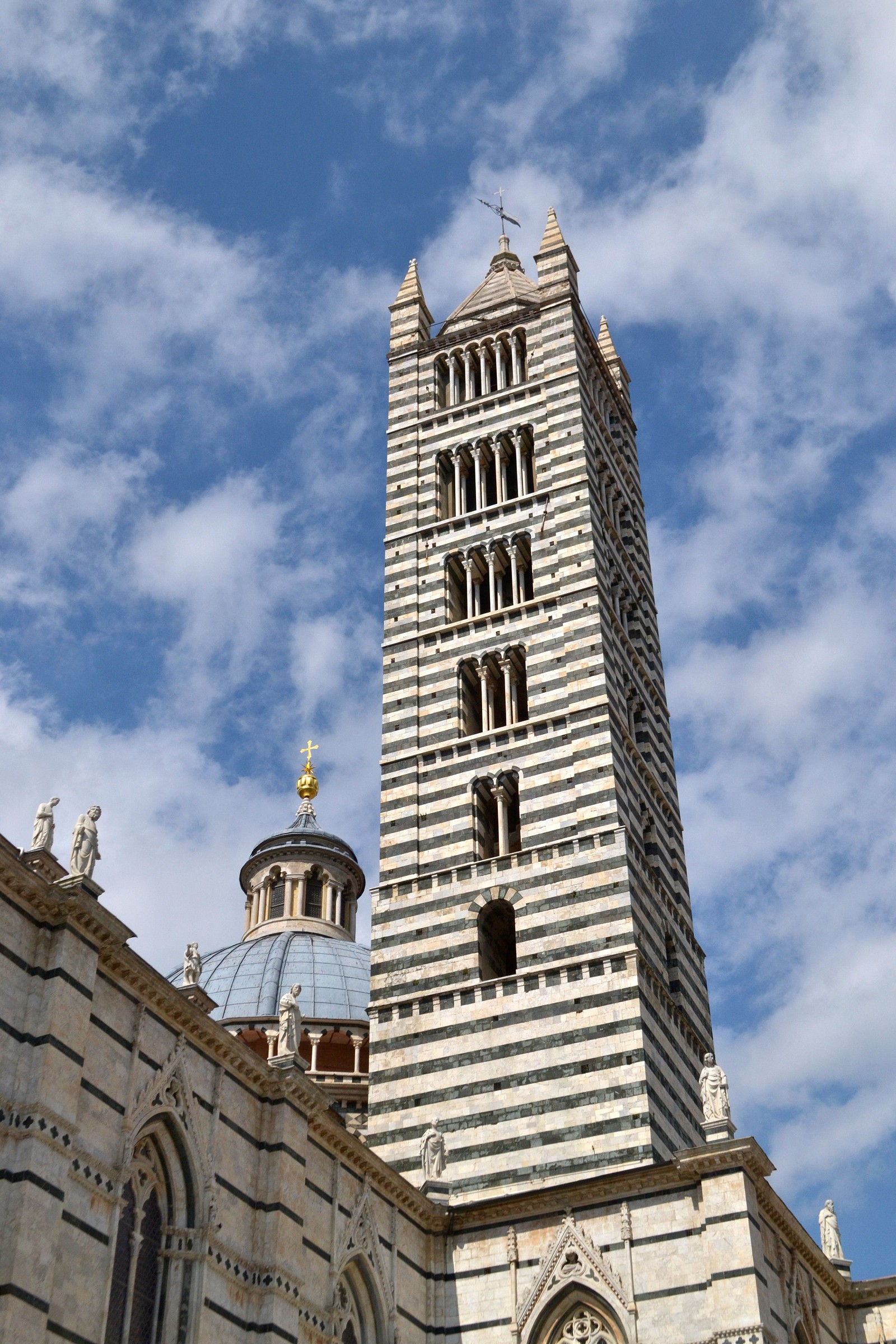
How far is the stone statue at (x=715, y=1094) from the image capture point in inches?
863

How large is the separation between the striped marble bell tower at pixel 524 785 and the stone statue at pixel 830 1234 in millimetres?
2461

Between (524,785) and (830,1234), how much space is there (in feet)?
30.5

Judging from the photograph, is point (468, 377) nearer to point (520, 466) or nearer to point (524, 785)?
point (520, 466)

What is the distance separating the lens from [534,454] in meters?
A: 34.2

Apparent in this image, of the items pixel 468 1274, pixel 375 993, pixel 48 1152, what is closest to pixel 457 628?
pixel 375 993

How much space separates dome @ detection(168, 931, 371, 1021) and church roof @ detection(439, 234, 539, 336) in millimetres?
16835

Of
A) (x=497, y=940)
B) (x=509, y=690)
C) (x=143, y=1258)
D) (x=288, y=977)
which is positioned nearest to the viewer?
(x=143, y=1258)

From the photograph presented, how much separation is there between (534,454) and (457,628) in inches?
187

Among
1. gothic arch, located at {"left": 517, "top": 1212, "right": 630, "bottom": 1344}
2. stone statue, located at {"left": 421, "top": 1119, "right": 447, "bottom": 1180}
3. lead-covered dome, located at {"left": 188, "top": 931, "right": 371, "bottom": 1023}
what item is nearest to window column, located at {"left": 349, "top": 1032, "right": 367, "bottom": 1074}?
lead-covered dome, located at {"left": 188, "top": 931, "right": 371, "bottom": 1023}

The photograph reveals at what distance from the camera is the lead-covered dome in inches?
1612

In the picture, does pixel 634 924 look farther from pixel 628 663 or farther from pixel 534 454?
pixel 534 454

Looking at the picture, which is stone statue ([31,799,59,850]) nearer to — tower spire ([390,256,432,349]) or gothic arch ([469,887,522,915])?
gothic arch ([469,887,522,915])

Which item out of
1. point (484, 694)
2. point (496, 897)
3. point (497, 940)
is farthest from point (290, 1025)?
point (484, 694)

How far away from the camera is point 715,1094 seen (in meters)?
22.3
